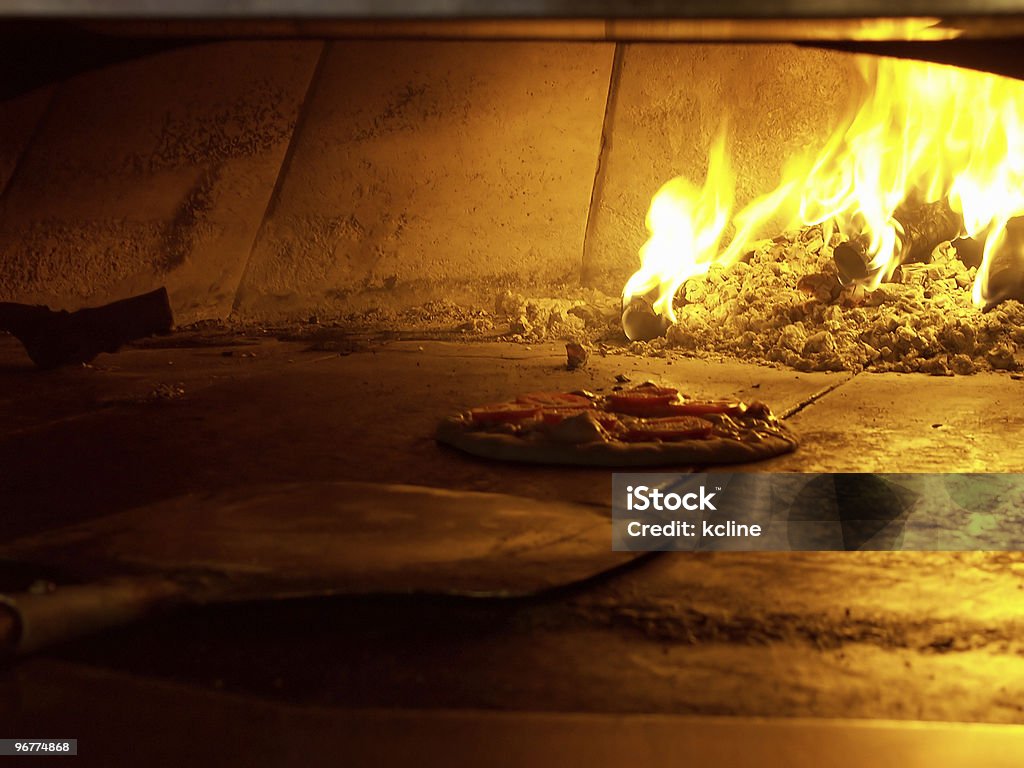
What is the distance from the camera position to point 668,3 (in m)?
Result: 1.65

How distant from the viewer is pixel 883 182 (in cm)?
489

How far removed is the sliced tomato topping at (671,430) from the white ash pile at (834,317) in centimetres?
131

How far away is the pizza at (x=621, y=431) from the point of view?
2820 mm

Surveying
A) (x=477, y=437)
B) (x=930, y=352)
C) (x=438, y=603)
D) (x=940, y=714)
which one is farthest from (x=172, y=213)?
(x=940, y=714)

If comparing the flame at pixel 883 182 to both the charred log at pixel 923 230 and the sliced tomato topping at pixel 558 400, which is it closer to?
the charred log at pixel 923 230

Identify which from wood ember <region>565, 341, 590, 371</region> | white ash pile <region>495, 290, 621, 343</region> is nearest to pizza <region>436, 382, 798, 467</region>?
wood ember <region>565, 341, 590, 371</region>

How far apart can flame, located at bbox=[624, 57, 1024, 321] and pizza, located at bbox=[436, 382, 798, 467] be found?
152cm

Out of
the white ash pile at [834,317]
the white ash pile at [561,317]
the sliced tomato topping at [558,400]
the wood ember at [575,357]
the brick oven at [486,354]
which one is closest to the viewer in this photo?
the brick oven at [486,354]

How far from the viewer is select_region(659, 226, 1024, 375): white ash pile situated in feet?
13.7

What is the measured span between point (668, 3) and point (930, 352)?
2.90 m

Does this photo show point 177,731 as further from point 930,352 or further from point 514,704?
point 930,352

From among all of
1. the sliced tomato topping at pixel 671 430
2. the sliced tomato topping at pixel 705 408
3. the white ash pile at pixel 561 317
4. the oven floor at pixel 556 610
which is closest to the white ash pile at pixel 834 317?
the white ash pile at pixel 561 317

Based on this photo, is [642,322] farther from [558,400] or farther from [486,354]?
[558,400]

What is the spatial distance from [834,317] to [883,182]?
887 millimetres
